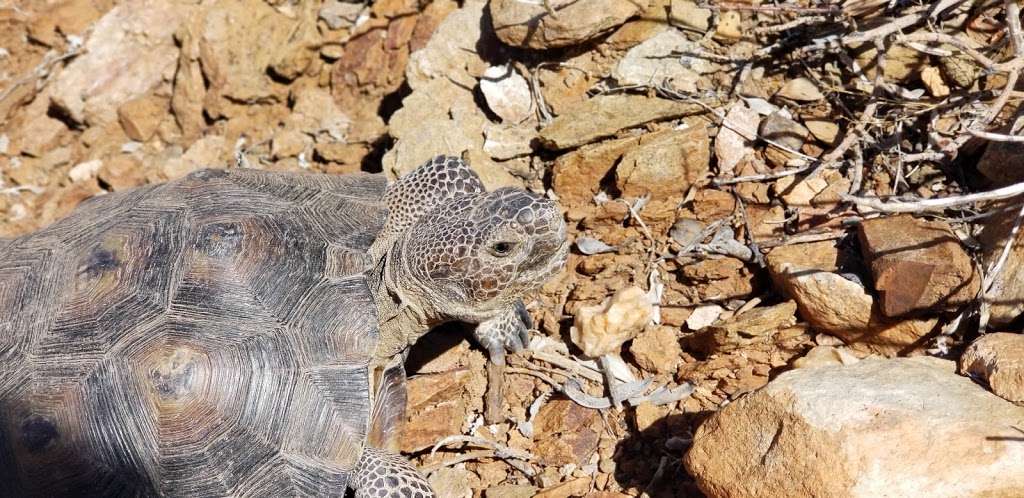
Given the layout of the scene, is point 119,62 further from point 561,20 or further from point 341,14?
point 561,20

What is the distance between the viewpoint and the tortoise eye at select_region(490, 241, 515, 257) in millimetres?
3332

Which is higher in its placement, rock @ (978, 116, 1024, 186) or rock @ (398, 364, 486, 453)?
rock @ (978, 116, 1024, 186)

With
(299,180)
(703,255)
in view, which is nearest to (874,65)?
(703,255)

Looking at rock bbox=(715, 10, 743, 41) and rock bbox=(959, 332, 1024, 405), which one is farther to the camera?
rock bbox=(715, 10, 743, 41)

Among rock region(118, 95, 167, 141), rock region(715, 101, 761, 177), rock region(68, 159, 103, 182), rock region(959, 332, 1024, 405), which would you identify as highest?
rock region(715, 101, 761, 177)

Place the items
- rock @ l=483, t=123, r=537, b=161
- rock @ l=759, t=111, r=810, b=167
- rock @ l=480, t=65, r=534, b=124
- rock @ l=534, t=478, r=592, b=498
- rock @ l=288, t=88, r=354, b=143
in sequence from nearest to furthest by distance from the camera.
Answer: rock @ l=534, t=478, r=592, b=498
rock @ l=759, t=111, r=810, b=167
rock @ l=483, t=123, r=537, b=161
rock @ l=480, t=65, r=534, b=124
rock @ l=288, t=88, r=354, b=143

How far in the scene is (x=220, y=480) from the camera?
3.04 m

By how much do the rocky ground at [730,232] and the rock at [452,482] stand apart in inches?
0.4

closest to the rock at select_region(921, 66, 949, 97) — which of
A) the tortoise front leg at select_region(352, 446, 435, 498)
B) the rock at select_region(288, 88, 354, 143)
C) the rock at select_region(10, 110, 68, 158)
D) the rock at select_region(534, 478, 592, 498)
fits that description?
the rock at select_region(534, 478, 592, 498)

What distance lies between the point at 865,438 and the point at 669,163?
5.68ft

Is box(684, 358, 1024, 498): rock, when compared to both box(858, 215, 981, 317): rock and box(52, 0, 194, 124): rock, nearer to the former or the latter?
box(858, 215, 981, 317): rock

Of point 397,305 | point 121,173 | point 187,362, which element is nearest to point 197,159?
point 121,173

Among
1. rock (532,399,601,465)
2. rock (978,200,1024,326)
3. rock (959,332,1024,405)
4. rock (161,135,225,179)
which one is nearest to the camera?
rock (959,332,1024,405)

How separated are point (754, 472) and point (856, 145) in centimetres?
171
